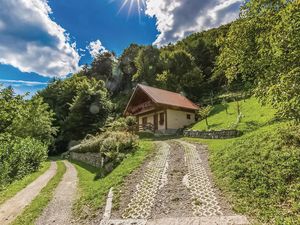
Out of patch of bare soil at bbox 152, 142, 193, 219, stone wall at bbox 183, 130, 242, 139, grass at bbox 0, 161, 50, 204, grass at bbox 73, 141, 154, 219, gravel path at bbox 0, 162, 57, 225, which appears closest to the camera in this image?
patch of bare soil at bbox 152, 142, 193, 219

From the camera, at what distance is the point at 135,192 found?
10.5m

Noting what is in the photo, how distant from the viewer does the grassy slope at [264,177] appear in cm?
711

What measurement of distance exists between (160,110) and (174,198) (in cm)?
2542

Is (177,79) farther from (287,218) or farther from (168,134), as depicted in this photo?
(287,218)

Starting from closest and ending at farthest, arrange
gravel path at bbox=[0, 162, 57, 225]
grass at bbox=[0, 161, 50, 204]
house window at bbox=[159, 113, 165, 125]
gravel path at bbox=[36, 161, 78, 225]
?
1. gravel path at bbox=[36, 161, 78, 225]
2. gravel path at bbox=[0, 162, 57, 225]
3. grass at bbox=[0, 161, 50, 204]
4. house window at bbox=[159, 113, 165, 125]

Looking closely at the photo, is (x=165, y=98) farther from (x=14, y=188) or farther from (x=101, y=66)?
(x=101, y=66)

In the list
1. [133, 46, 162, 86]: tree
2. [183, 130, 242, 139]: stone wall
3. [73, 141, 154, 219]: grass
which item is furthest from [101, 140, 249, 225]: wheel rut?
[133, 46, 162, 86]: tree

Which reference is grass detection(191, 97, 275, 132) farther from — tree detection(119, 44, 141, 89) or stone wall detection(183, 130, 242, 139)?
tree detection(119, 44, 141, 89)

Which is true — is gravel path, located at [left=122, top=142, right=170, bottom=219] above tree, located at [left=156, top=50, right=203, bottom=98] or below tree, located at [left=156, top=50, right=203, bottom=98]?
below

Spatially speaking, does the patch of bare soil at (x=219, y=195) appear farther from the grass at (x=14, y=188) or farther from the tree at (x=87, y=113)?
the tree at (x=87, y=113)

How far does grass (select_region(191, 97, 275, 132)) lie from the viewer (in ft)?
68.6

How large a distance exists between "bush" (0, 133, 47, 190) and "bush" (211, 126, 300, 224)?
43.0 ft

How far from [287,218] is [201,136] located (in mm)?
18738

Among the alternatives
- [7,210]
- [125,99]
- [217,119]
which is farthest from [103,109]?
[7,210]
